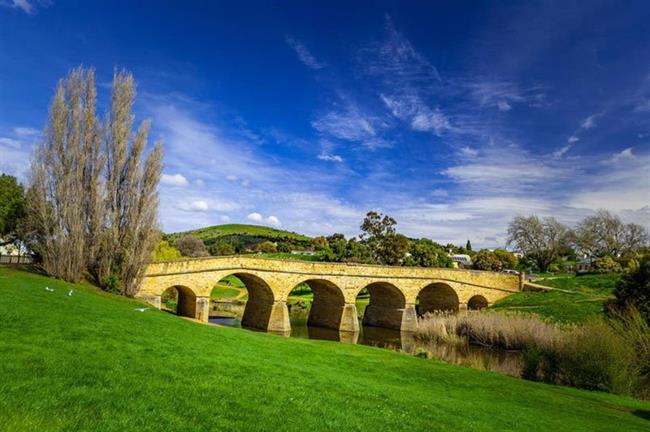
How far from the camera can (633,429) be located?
9938mm

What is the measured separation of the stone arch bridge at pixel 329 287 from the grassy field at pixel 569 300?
3.43 metres

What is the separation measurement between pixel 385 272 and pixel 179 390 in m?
32.0

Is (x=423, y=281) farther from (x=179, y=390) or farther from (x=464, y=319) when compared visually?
(x=179, y=390)

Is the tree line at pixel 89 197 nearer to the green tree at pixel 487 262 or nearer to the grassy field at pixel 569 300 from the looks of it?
the grassy field at pixel 569 300

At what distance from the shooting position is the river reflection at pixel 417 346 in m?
21.9

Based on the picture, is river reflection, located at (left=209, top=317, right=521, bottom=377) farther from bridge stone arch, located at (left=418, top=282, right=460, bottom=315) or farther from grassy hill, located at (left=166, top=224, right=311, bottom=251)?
→ grassy hill, located at (left=166, top=224, right=311, bottom=251)

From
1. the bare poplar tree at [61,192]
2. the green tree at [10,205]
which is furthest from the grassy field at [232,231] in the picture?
the bare poplar tree at [61,192]

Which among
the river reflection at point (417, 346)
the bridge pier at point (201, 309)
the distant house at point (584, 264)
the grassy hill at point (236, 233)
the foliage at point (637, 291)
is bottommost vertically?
the river reflection at point (417, 346)

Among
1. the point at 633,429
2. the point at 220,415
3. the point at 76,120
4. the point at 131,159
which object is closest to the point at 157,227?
the point at 131,159

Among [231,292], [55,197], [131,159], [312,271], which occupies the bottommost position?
[231,292]

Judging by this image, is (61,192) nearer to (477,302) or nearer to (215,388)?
(215,388)

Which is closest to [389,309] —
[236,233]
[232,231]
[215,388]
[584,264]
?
[215,388]

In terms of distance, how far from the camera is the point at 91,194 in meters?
23.6

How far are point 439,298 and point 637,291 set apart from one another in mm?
24106
